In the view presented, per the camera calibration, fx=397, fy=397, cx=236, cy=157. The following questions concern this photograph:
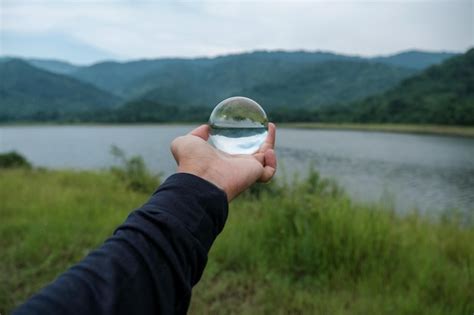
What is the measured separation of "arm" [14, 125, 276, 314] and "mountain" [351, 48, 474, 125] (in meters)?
24.0

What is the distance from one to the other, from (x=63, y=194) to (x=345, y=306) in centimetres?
652

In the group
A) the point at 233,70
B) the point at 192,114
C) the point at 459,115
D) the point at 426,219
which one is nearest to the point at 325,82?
the point at 233,70

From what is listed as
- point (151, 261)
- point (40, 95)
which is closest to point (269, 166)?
point (151, 261)

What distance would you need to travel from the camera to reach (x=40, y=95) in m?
106

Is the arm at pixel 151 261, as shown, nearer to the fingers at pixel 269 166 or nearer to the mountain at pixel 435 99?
the fingers at pixel 269 166

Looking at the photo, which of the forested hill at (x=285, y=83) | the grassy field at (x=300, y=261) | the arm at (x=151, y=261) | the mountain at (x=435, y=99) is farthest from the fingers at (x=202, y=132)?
the forested hill at (x=285, y=83)

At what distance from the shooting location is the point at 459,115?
77.1 ft

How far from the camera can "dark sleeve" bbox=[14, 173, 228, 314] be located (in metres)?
0.87

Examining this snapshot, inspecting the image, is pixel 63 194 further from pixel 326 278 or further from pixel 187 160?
pixel 187 160

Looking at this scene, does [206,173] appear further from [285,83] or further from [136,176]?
[285,83]

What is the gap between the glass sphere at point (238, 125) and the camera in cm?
205

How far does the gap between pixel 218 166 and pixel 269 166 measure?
0.50 m

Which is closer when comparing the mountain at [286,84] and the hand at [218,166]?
the hand at [218,166]

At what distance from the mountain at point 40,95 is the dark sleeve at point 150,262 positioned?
290 feet
